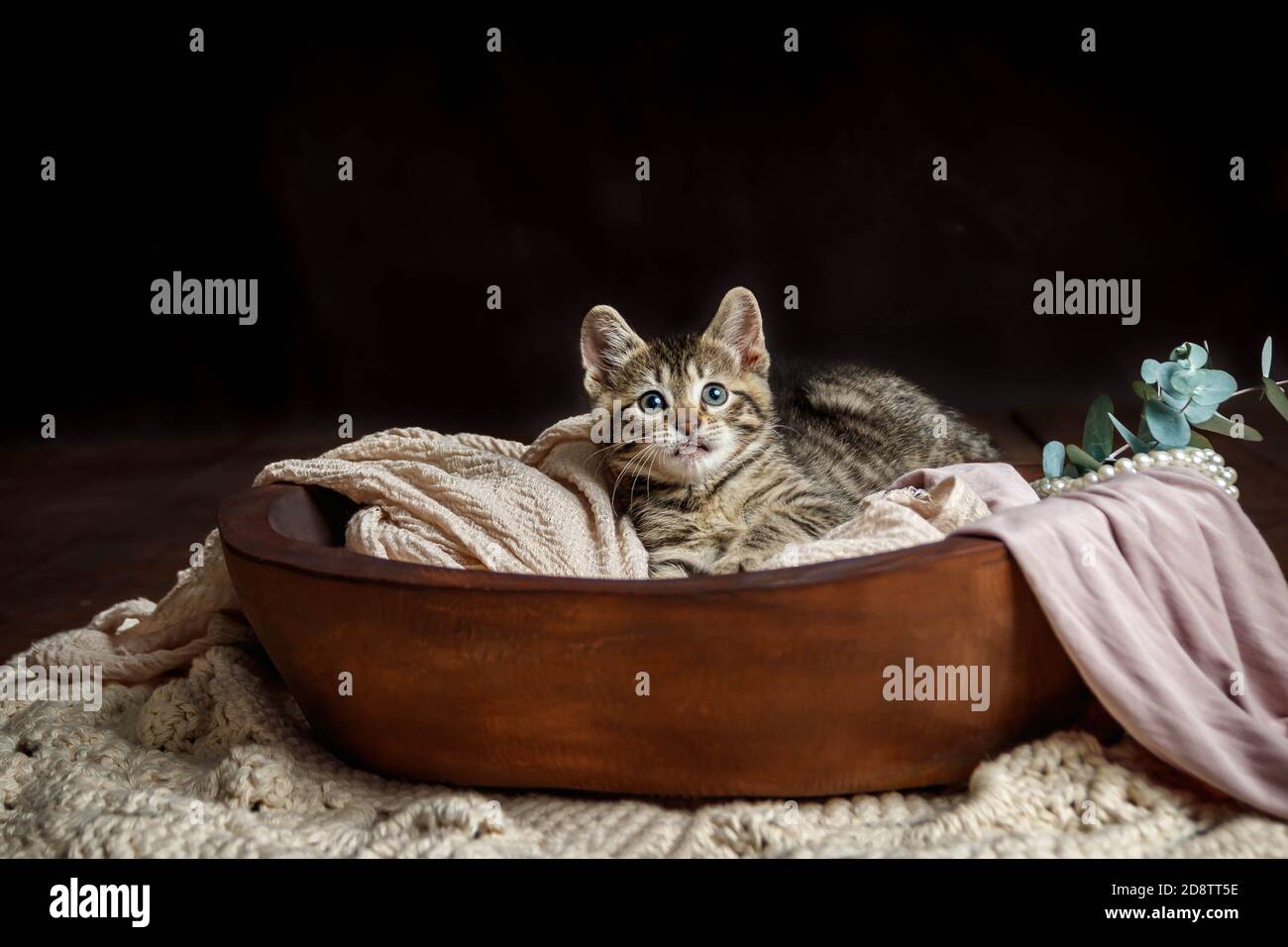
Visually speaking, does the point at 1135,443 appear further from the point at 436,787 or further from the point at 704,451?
the point at 436,787

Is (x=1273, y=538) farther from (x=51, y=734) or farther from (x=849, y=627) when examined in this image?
(x=51, y=734)

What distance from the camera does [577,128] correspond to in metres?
3.85

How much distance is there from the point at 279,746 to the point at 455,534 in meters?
0.41

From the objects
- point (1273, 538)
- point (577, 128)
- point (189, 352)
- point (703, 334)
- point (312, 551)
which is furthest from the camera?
point (189, 352)

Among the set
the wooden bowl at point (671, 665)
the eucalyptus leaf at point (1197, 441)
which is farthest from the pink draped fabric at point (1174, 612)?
the eucalyptus leaf at point (1197, 441)

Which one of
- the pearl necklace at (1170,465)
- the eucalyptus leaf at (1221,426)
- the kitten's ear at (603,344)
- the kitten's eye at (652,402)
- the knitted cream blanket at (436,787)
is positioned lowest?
the knitted cream blanket at (436,787)

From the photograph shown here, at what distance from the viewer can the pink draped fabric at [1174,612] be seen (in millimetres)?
1658

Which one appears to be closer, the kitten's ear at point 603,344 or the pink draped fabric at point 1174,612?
the pink draped fabric at point 1174,612

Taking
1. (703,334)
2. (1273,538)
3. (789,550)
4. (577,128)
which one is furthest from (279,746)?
(577,128)

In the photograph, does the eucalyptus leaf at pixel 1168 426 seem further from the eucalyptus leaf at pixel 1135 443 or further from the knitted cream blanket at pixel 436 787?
the knitted cream blanket at pixel 436 787

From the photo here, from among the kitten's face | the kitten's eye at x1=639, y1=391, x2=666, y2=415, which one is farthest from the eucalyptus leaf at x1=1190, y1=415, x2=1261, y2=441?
the kitten's eye at x1=639, y1=391, x2=666, y2=415

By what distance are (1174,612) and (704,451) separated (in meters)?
0.80

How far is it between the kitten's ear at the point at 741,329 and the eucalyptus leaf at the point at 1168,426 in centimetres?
67

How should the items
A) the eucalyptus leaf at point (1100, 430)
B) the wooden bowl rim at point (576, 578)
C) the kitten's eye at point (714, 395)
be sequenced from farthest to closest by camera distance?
the kitten's eye at point (714, 395)
the eucalyptus leaf at point (1100, 430)
the wooden bowl rim at point (576, 578)
